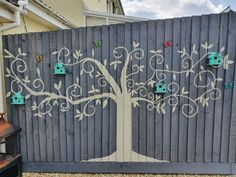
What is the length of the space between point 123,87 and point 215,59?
1483mm

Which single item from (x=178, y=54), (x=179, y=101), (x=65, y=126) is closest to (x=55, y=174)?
(x=65, y=126)

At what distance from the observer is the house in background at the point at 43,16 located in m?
3.32

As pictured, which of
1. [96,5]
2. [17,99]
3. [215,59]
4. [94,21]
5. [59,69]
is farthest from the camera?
[96,5]

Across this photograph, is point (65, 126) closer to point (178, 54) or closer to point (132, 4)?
point (178, 54)

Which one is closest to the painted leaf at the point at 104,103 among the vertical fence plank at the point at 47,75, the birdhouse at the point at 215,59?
the vertical fence plank at the point at 47,75

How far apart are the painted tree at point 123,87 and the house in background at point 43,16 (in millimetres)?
483

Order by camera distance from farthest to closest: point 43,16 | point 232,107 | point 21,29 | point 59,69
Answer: point 43,16 < point 21,29 < point 59,69 < point 232,107

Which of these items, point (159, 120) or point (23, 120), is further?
point (23, 120)

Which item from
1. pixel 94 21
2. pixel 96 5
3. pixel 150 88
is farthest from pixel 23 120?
pixel 96 5

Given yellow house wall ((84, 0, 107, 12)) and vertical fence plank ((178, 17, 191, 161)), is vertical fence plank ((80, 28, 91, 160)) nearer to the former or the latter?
vertical fence plank ((178, 17, 191, 161))

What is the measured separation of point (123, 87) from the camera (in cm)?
345

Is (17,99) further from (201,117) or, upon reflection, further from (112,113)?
(201,117)

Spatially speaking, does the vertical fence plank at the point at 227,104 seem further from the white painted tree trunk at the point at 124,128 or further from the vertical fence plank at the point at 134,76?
the white painted tree trunk at the point at 124,128

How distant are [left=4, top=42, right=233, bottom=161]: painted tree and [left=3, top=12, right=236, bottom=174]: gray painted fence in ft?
0.05
